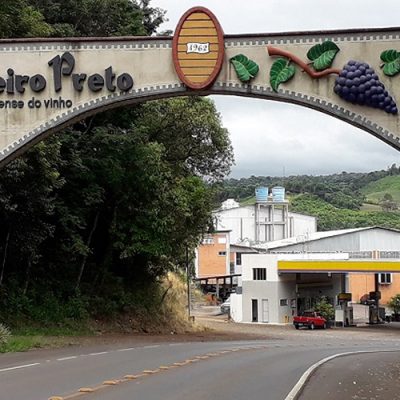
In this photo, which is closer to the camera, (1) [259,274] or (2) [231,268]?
(1) [259,274]

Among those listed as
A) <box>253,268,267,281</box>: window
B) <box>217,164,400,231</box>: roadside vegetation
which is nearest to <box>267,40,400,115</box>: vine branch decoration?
<box>253,268,267,281</box>: window

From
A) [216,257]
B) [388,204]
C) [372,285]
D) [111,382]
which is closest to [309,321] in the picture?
[372,285]

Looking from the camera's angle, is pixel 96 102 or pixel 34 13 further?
pixel 34 13

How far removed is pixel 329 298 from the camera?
197ft

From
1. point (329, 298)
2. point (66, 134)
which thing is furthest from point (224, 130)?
point (329, 298)

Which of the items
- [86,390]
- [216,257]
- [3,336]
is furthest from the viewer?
[216,257]

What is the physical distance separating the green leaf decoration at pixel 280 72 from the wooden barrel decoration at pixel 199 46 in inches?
43.8

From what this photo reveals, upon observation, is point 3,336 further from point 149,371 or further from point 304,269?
point 304,269

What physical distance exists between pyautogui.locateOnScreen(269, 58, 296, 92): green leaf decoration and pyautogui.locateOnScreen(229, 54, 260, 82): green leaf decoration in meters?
0.34

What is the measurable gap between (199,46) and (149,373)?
6980 mm

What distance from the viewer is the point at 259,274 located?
55344 millimetres

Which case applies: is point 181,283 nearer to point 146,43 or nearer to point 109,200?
point 109,200

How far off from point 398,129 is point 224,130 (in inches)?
789

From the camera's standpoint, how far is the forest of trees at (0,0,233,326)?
24375mm
